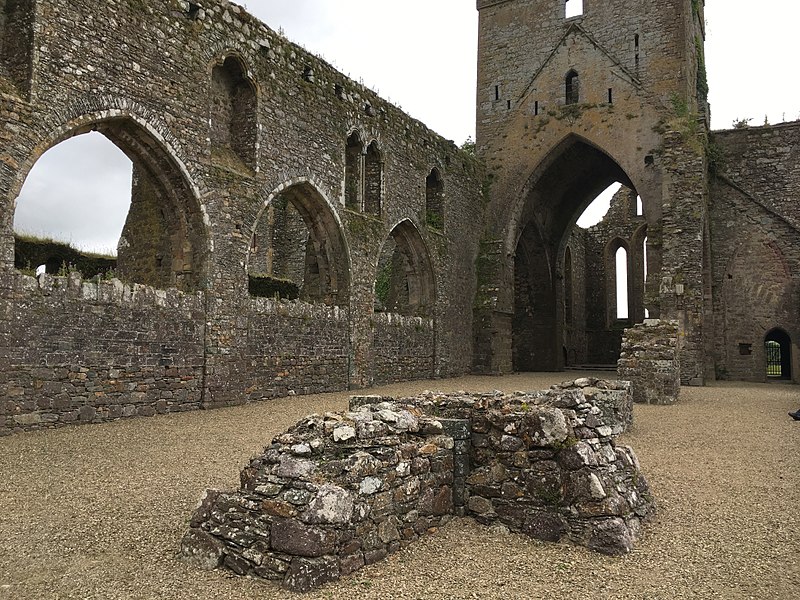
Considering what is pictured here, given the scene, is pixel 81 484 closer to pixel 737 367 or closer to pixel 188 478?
pixel 188 478

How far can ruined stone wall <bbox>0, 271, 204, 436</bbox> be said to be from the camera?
7008 millimetres

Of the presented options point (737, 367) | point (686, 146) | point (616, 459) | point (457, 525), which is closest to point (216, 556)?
point (457, 525)

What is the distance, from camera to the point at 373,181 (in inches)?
559

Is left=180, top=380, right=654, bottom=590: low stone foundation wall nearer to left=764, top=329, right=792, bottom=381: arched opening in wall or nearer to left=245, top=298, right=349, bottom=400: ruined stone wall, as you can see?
left=245, top=298, right=349, bottom=400: ruined stone wall

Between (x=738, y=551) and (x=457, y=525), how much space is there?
157cm

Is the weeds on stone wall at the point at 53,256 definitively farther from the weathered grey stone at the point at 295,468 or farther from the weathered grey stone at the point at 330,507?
the weathered grey stone at the point at 330,507

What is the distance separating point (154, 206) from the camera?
33.2 ft

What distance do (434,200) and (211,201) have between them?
8.06 metres

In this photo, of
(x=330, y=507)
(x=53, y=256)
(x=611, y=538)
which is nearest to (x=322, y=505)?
(x=330, y=507)

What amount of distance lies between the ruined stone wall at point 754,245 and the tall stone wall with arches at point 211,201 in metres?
8.16

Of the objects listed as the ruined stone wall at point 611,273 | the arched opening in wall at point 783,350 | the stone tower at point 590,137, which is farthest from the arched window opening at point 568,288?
the arched opening in wall at point 783,350

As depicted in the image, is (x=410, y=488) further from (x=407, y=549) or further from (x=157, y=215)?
(x=157, y=215)

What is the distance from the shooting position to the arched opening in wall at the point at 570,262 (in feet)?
64.8

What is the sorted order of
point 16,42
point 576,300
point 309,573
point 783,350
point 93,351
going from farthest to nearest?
point 576,300 → point 783,350 → point 93,351 → point 16,42 → point 309,573
